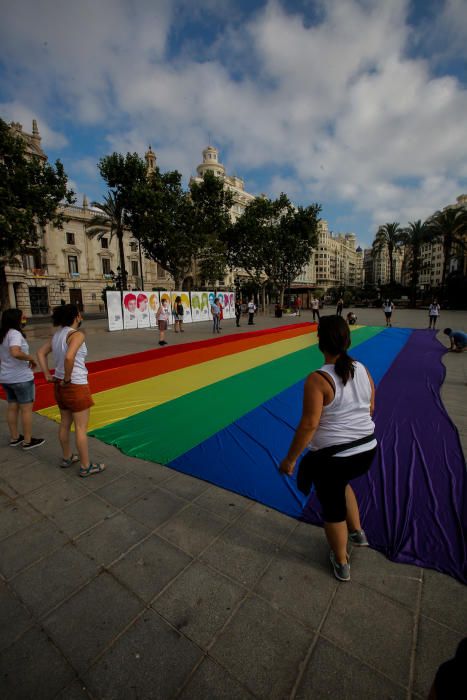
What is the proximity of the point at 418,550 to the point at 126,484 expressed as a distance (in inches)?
109

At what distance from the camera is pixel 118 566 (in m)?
2.36

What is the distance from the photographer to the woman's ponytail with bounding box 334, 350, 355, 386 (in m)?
1.99

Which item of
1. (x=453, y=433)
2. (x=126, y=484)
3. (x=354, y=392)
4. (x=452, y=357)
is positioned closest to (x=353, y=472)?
(x=354, y=392)

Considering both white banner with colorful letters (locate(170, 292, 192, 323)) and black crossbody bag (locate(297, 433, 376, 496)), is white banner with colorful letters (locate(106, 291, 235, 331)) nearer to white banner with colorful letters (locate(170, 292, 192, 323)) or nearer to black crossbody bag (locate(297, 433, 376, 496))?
white banner with colorful letters (locate(170, 292, 192, 323))

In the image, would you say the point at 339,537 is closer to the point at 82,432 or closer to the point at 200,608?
the point at 200,608

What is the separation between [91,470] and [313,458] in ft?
8.83

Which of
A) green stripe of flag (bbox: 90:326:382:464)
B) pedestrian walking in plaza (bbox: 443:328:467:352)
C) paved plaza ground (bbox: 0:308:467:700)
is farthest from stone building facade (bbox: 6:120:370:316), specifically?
paved plaza ground (bbox: 0:308:467:700)

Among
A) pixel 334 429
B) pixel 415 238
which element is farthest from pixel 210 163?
pixel 334 429

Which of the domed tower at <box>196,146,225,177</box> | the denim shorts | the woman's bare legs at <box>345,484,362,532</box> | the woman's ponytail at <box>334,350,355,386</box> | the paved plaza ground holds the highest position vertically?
the domed tower at <box>196,146,225,177</box>

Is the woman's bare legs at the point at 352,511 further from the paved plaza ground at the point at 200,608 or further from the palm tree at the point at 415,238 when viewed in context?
the palm tree at the point at 415,238

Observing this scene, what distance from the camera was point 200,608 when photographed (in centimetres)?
202

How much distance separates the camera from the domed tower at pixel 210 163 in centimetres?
8400

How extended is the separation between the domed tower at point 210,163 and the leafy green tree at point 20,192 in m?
73.7

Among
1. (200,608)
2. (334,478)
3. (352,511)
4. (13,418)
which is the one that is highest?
(334,478)
